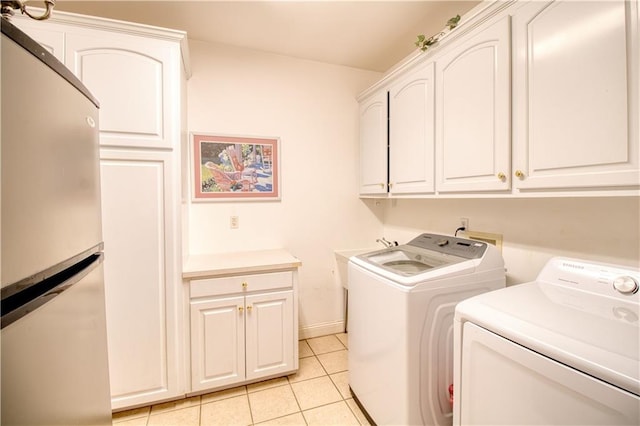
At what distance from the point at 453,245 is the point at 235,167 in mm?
1704

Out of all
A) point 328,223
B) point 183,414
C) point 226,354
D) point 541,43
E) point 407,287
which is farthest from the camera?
point 328,223

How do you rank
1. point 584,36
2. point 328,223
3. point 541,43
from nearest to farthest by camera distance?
point 584,36
point 541,43
point 328,223

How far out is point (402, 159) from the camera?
1.97 meters

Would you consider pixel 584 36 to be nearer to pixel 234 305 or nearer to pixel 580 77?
pixel 580 77

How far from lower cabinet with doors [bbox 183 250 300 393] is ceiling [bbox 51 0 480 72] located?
1693 mm

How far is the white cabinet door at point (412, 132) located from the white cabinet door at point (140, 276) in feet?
5.06

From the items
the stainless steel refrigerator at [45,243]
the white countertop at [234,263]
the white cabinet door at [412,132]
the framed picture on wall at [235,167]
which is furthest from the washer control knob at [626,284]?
the framed picture on wall at [235,167]

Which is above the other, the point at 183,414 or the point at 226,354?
the point at 226,354

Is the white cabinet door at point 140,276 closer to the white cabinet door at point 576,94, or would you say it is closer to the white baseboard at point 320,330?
the white baseboard at point 320,330

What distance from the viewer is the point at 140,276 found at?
1583 mm

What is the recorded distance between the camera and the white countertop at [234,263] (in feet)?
5.58

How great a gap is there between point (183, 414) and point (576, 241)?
2.34 metres

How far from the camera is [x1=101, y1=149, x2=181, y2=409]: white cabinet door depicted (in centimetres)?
153

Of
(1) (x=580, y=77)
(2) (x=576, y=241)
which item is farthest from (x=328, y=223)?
(1) (x=580, y=77)
